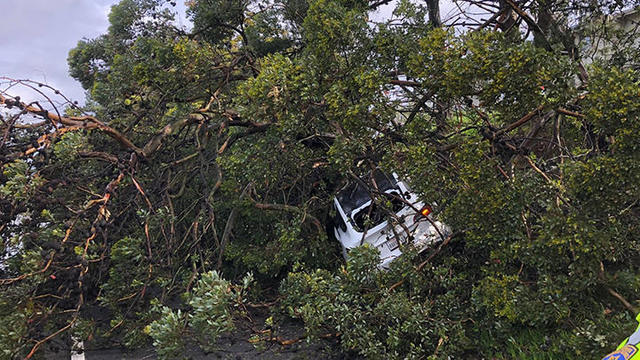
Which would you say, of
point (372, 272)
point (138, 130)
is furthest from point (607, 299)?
point (138, 130)

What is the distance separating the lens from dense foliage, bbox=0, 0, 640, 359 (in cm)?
483

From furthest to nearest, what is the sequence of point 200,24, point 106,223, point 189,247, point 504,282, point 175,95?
point 200,24
point 175,95
point 189,247
point 106,223
point 504,282

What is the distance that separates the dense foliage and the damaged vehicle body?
0.91 feet

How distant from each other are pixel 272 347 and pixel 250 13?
19.3ft

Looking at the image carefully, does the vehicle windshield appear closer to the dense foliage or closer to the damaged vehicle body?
the damaged vehicle body

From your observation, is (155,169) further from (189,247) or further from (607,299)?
(607,299)

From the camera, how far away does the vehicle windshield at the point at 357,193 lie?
744 cm

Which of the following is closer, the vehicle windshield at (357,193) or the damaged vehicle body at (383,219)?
the damaged vehicle body at (383,219)

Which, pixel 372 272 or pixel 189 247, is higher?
pixel 189 247

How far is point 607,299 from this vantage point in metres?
5.18

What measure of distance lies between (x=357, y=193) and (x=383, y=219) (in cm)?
72

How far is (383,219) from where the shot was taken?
7246 mm

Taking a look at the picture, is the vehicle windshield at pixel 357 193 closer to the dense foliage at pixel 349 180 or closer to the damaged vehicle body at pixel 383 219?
the damaged vehicle body at pixel 383 219

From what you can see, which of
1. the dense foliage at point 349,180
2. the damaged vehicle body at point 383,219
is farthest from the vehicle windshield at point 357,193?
the dense foliage at point 349,180
